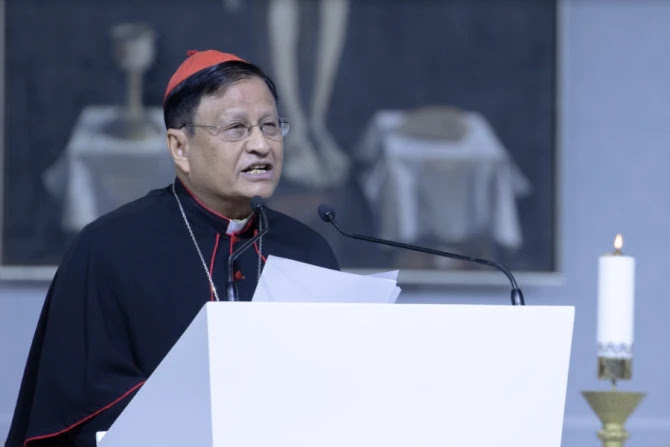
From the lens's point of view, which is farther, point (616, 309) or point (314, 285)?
point (616, 309)

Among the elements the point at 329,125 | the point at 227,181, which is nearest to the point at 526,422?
the point at 227,181

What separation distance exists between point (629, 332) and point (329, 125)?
2402 mm

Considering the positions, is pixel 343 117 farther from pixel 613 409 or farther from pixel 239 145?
pixel 613 409

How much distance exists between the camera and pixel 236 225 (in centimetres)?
271

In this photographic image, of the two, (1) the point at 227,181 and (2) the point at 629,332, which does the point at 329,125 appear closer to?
(1) the point at 227,181

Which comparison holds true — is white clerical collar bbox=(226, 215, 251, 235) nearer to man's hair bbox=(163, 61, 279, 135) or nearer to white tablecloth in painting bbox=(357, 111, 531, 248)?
man's hair bbox=(163, 61, 279, 135)

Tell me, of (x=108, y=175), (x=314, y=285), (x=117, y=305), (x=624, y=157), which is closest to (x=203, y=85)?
(x=117, y=305)

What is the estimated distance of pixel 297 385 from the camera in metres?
1.77

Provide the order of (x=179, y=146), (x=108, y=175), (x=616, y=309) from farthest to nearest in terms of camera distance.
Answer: (x=108, y=175)
(x=179, y=146)
(x=616, y=309)

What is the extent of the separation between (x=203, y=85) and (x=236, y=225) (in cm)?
34

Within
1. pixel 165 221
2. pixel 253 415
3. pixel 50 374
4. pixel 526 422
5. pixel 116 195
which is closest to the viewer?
pixel 253 415

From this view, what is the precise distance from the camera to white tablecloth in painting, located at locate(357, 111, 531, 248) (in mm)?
4527

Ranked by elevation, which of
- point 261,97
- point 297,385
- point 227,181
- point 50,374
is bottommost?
point 50,374

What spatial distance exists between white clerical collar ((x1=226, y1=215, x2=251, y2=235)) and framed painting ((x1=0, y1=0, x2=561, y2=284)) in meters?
1.76
